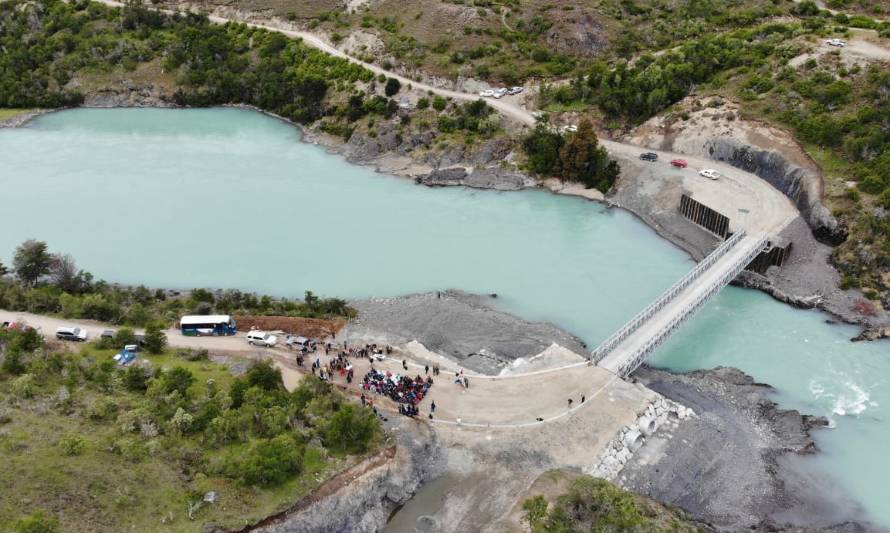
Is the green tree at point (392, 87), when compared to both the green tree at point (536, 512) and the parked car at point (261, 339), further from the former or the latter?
the green tree at point (536, 512)

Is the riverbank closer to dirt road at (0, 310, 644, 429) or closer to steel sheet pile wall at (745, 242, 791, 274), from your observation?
dirt road at (0, 310, 644, 429)

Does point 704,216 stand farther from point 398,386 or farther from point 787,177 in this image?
point 398,386

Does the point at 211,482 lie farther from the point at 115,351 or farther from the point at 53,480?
the point at 115,351

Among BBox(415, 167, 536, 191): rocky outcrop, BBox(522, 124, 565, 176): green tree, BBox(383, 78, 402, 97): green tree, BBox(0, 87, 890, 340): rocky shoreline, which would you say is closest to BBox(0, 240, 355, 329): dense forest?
BBox(415, 167, 536, 191): rocky outcrop

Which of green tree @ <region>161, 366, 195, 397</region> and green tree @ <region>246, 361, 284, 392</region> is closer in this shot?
green tree @ <region>161, 366, 195, 397</region>

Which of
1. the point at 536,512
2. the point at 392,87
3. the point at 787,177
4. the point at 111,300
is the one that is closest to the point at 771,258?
the point at 787,177

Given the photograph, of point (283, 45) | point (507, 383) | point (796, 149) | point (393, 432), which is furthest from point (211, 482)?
point (283, 45)
